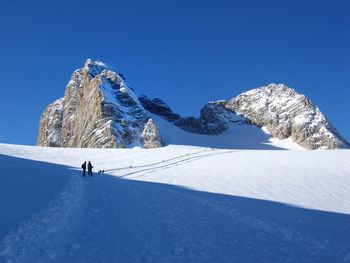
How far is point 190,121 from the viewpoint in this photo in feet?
591

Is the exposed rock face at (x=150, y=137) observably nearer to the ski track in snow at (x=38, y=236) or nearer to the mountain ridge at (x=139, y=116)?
the mountain ridge at (x=139, y=116)

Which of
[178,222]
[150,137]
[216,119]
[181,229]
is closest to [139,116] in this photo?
[150,137]

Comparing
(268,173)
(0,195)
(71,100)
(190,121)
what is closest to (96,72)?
(71,100)

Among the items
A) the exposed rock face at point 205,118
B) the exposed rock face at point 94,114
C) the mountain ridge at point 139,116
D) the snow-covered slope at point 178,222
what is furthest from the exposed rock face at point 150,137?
the snow-covered slope at point 178,222

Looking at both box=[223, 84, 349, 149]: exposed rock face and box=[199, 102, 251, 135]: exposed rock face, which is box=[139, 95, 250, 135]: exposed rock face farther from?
box=[223, 84, 349, 149]: exposed rock face

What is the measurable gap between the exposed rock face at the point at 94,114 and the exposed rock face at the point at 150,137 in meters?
1.97

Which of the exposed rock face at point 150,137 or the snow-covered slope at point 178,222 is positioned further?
the exposed rock face at point 150,137

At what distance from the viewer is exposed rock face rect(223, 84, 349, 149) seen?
503 ft

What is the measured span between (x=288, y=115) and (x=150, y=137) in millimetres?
78199

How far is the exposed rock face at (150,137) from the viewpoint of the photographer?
115 m

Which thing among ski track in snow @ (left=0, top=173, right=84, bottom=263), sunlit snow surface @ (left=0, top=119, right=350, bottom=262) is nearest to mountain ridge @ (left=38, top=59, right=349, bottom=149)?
sunlit snow surface @ (left=0, top=119, right=350, bottom=262)

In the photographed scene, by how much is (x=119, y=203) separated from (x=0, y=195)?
168 inches

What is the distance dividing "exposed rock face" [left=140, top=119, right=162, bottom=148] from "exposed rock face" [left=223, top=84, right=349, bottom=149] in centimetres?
6404

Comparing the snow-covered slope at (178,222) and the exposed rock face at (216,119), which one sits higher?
the exposed rock face at (216,119)
